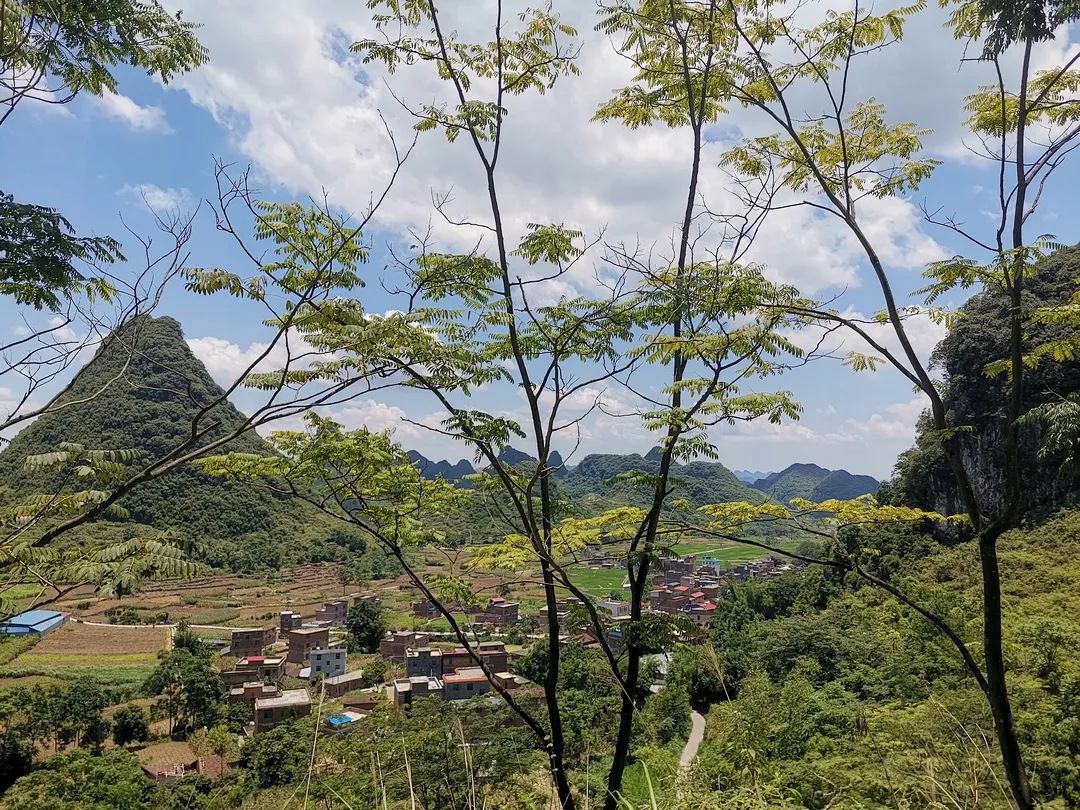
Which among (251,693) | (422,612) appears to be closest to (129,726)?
(251,693)

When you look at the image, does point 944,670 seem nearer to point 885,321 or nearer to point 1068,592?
point 1068,592

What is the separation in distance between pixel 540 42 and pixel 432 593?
3.87 m

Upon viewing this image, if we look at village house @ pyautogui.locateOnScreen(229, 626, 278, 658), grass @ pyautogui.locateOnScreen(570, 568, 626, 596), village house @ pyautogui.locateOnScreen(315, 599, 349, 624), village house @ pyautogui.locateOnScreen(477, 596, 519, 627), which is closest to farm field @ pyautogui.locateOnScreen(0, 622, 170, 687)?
village house @ pyautogui.locateOnScreen(229, 626, 278, 658)

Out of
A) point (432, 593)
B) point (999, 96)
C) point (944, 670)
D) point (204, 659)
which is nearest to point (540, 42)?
point (999, 96)

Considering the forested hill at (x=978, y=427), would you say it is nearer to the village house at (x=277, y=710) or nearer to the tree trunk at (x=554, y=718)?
the tree trunk at (x=554, y=718)

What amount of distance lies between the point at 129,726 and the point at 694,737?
76.5ft

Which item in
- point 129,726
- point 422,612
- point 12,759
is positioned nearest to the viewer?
point 12,759

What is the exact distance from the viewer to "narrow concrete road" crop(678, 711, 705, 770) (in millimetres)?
19297

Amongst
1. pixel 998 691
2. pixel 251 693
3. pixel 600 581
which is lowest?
pixel 600 581

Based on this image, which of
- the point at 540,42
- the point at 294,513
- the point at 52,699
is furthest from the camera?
the point at 294,513

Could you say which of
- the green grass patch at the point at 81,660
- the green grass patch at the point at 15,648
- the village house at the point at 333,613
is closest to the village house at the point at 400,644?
the village house at the point at 333,613

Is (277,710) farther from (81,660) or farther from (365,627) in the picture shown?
(81,660)

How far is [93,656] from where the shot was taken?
36.0 m

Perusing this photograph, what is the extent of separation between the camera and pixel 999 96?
332 centimetres
